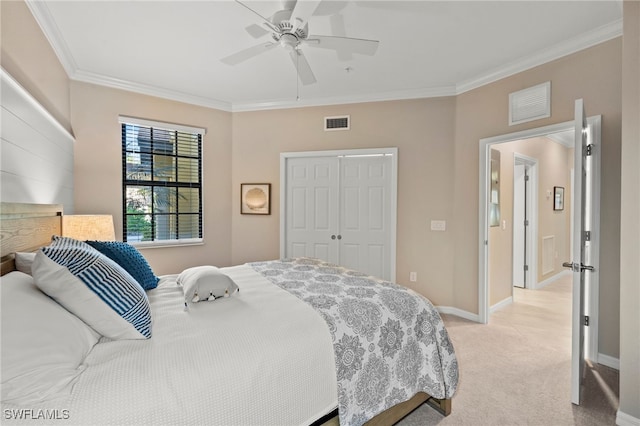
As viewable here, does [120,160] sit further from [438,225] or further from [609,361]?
[609,361]

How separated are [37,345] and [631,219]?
2869mm

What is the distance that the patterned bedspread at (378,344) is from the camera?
1.47m

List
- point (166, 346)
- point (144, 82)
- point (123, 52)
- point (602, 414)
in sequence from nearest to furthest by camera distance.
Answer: point (166, 346)
point (602, 414)
point (123, 52)
point (144, 82)

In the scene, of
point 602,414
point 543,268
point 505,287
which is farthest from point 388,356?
point 543,268

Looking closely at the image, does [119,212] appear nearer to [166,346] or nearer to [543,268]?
[166,346]

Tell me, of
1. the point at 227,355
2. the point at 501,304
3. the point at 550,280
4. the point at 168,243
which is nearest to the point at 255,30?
the point at 227,355

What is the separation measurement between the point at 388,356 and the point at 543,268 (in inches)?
196

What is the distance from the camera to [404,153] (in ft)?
→ 12.8

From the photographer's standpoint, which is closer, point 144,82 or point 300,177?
point 144,82

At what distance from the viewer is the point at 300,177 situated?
428 cm

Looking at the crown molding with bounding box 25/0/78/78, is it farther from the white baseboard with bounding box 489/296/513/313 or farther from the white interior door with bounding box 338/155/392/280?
the white baseboard with bounding box 489/296/513/313

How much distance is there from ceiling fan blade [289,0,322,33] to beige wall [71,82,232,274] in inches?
92.7

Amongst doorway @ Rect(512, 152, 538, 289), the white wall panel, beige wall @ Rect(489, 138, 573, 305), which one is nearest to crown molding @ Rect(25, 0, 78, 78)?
the white wall panel

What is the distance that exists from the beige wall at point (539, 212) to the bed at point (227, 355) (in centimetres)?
260
